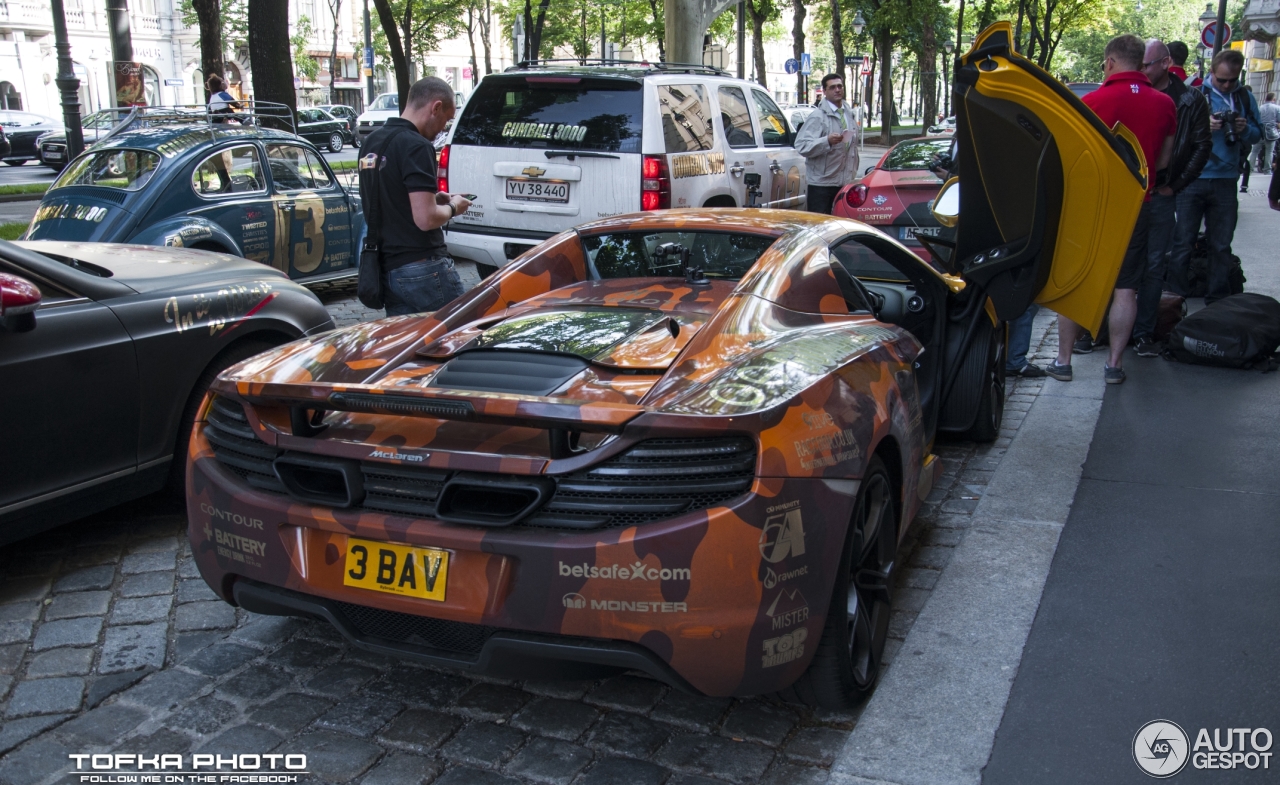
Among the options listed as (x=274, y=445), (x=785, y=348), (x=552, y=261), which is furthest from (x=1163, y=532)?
(x=274, y=445)

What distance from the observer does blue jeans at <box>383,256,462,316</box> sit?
219 inches

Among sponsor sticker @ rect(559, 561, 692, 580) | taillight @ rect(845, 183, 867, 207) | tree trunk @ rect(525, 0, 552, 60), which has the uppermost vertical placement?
tree trunk @ rect(525, 0, 552, 60)

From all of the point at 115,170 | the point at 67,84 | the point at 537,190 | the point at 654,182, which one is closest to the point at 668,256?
the point at 654,182

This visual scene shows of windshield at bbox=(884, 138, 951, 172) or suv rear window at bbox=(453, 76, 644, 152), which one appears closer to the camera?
suv rear window at bbox=(453, 76, 644, 152)

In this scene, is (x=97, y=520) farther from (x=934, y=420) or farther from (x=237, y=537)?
(x=934, y=420)

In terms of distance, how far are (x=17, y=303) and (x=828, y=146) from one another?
839cm

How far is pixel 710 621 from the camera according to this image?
2619 mm

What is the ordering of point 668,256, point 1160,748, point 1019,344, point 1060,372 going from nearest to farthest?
1. point 1160,748
2. point 668,256
3. point 1060,372
4. point 1019,344

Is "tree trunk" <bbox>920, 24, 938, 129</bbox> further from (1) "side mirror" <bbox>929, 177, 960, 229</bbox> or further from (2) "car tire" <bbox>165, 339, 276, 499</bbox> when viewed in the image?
(2) "car tire" <bbox>165, 339, 276, 499</bbox>

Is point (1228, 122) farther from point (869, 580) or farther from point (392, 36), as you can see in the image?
point (392, 36)

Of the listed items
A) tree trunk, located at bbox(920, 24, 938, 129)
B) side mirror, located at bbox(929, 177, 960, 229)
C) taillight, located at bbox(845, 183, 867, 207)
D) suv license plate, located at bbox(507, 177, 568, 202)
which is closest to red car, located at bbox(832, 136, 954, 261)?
taillight, located at bbox(845, 183, 867, 207)

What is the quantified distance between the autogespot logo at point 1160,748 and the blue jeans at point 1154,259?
478 centimetres

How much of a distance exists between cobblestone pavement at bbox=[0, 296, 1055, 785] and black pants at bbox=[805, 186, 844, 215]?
7.71m

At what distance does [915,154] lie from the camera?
10289mm
